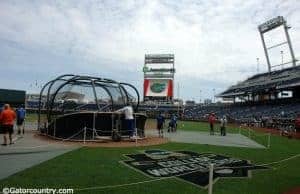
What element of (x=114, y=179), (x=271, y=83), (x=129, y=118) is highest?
(x=271, y=83)

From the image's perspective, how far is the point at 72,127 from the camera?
22172mm

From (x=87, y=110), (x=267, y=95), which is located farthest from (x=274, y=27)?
(x=87, y=110)

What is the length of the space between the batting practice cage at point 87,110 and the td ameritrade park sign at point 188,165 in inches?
205

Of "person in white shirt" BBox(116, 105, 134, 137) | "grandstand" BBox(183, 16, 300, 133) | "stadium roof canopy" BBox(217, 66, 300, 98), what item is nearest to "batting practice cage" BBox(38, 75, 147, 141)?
"person in white shirt" BBox(116, 105, 134, 137)

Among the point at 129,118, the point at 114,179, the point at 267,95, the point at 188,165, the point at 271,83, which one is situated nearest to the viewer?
the point at 114,179

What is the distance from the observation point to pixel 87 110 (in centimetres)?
2377

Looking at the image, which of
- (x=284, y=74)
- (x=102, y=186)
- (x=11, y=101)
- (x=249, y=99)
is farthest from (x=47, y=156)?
(x=249, y=99)

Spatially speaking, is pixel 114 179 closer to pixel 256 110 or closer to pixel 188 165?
pixel 188 165

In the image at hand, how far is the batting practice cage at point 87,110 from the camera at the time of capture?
2219 cm

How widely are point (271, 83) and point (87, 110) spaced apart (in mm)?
55074

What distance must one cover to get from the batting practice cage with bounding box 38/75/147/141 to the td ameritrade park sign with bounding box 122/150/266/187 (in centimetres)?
520

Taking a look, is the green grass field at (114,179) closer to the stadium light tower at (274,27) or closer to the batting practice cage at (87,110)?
the batting practice cage at (87,110)

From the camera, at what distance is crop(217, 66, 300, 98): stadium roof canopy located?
66438 mm

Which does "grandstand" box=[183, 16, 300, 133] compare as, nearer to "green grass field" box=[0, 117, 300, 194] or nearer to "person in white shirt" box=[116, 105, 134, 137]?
"person in white shirt" box=[116, 105, 134, 137]
